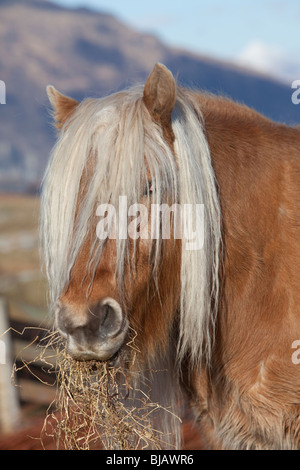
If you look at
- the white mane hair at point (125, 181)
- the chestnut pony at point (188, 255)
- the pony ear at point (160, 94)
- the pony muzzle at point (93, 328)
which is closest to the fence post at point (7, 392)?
the chestnut pony at point (188, 255)

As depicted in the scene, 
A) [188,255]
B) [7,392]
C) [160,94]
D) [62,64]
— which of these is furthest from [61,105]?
[62,64]

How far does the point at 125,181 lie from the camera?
230 centimetres

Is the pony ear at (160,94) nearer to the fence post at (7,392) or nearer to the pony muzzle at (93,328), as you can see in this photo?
the pony muzzle at (93,328)

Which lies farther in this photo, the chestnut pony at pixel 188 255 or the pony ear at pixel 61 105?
the pony ear at pixel 61 105

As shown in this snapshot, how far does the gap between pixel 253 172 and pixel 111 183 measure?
2.60 ft

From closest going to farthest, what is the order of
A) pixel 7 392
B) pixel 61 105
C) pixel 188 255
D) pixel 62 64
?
pixel 188 255 < pixel 61 105 < pixel 7 392 < pixel 62 64

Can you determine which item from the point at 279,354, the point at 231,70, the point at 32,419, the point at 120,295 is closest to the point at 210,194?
the point at 120,295

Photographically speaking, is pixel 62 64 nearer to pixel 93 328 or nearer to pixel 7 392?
pixel 7 392

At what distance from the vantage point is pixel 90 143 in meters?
2.41

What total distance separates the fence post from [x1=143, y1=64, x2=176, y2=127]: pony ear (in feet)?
12.8

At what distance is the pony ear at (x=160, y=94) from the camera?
2311 mm

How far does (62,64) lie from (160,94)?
276ft

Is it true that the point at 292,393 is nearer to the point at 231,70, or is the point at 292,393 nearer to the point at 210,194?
the point at 210,194

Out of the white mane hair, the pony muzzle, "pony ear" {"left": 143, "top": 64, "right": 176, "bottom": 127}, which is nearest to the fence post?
the white mane hair
